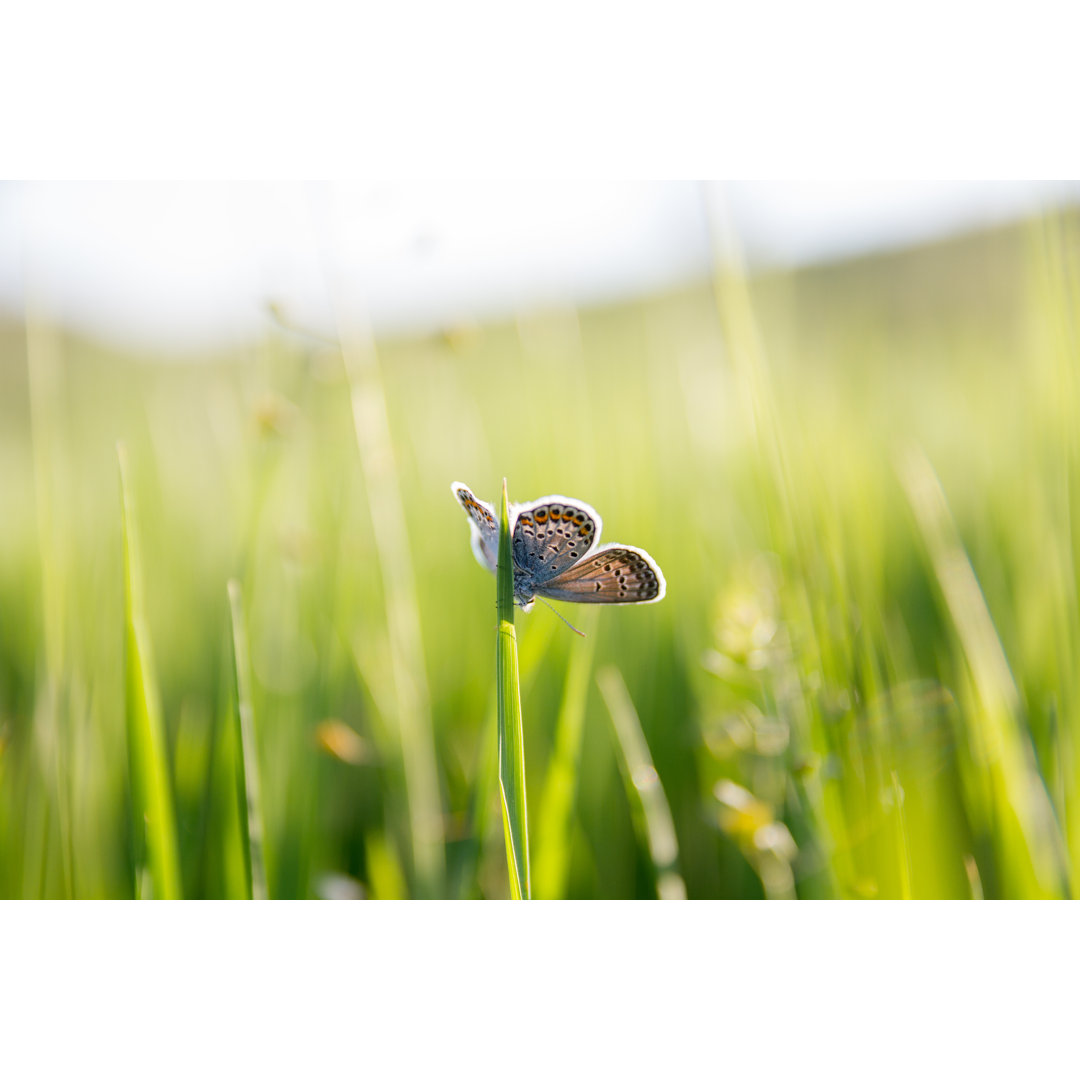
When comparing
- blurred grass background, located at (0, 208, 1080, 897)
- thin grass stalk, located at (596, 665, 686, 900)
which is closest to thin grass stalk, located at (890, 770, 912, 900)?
blurred grass background, located at (0, 208, 1080, 897)

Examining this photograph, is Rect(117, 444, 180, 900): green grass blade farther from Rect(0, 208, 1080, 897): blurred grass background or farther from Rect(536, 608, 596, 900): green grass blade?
Rect(536, 608, 596, 900): green grass blade

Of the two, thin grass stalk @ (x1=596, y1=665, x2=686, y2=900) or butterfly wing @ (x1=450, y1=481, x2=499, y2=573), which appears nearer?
butterfly wing @ (x1=450, y1=481, x2=499, y2=573)

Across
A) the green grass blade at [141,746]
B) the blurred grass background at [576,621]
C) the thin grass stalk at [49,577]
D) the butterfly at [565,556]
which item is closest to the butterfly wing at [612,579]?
the butterfly at [565,556]

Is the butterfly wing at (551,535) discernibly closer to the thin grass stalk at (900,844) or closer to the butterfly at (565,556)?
the butterfly at (565,556)

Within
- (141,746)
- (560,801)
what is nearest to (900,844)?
(560,801)

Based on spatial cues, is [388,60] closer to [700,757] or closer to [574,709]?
[574,709]

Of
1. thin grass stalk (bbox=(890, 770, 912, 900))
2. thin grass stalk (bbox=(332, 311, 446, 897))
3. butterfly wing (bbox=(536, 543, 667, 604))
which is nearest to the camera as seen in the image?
butterfly wing (bbox=(536, 543, 667, 604))

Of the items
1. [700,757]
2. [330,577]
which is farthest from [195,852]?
[700,757]
